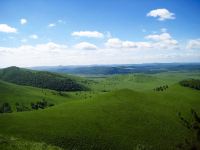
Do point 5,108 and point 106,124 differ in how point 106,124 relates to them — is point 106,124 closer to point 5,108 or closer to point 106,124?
point 106,124

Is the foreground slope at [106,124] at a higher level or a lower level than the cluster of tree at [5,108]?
higher

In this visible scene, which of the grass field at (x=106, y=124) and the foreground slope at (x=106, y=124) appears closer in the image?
the grass field at (x=106, y=124)

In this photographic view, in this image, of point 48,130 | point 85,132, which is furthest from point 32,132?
point 85,132

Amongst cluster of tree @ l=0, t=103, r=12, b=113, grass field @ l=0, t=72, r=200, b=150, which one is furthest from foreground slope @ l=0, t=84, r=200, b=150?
cluster of tree @ l=0, t=103, r=12, b=113

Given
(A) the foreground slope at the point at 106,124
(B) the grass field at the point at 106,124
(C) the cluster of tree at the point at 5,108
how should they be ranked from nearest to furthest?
1. (B) the grass field at the point at 106,124
2. (A) the foreground slope at the point at 106,124
3. (C) the cluster of tree at the point at 5,108

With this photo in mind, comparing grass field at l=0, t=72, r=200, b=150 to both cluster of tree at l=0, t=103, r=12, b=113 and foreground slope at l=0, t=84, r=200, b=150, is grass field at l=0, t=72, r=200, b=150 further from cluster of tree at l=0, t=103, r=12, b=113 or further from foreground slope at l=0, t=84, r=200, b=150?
cluster of tree at l=0, t=103, r=12, b=113

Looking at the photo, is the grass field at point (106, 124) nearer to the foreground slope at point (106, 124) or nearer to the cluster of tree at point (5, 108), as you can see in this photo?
the foreground slope at point (106, 124)

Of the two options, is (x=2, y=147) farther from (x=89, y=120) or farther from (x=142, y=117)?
(x=142, y=117)

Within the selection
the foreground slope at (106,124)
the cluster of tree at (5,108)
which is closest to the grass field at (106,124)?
the foreground slope at (106,124)
